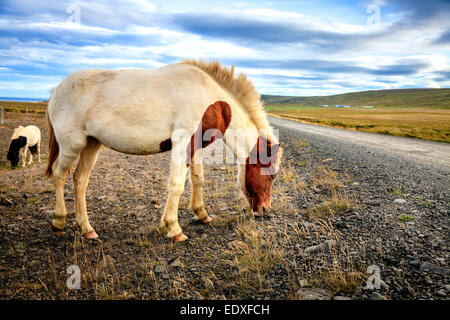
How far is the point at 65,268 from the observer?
13.9 feet

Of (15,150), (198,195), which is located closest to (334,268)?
(198,195)

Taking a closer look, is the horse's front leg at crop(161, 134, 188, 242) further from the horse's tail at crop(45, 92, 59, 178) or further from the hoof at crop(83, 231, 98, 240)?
the horse's tail at crop(45, 92, 59, 178)

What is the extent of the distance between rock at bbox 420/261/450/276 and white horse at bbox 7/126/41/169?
14.3 metres

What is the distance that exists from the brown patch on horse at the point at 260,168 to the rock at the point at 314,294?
97.1 inches

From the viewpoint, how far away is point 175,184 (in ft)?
16.5

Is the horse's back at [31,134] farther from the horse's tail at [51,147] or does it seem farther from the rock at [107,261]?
Result: the rock at [107,261]

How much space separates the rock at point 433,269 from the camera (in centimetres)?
353

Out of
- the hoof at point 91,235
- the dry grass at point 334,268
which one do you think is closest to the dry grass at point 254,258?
the dry grass at point 334,268

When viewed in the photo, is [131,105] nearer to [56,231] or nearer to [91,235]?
[91,235]

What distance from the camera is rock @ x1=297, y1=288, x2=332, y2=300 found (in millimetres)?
3186

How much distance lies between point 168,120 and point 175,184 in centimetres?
114

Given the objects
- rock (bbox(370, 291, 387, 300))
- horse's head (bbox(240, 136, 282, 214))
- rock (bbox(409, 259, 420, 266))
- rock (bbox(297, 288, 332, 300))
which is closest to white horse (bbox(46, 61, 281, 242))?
horse's head (bbox(240, 136, 282, 214))

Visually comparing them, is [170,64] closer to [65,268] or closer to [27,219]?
[65,268]
